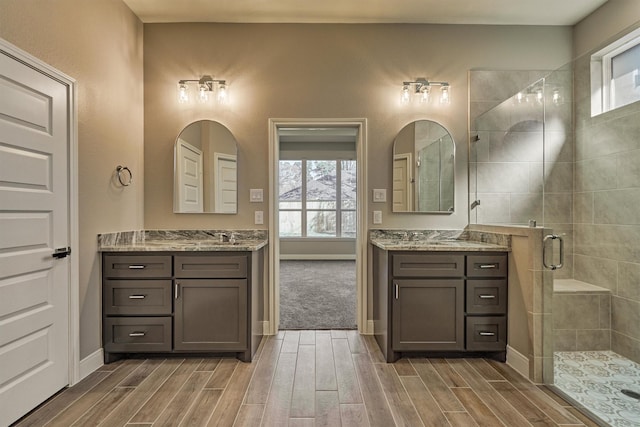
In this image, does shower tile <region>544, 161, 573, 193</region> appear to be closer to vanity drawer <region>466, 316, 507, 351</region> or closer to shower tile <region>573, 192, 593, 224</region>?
shower tile <region>573, 192, 593, 224</region>

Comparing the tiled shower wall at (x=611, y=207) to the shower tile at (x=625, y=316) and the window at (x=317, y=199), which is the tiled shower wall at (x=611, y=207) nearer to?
the shower tile at (x=625, y=316)

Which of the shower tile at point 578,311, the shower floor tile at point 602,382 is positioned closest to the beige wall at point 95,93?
the shower floor tile at point 602,382

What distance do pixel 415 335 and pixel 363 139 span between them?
1.71 meters

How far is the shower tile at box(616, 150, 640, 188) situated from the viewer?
222cm

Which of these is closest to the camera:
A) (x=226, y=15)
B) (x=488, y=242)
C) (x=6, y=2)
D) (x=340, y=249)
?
(x=6, y=2)

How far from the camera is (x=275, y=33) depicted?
10.1ft

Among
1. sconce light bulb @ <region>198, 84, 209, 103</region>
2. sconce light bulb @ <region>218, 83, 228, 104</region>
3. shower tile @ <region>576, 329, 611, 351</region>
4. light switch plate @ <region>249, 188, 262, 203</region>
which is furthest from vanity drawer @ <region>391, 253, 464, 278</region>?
sconce light bulb @ <region>198, 84, 209, 103</region>

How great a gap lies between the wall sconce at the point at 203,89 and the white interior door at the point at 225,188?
1.72ft

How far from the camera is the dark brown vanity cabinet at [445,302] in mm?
2492

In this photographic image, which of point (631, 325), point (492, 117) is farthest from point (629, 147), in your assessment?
point (631, 325)

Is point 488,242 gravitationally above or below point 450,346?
above

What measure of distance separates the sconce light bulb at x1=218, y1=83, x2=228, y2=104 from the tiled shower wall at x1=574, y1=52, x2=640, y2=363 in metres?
2.95

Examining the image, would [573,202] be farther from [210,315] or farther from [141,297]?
[141,297]

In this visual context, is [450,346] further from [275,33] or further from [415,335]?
[275,33]
